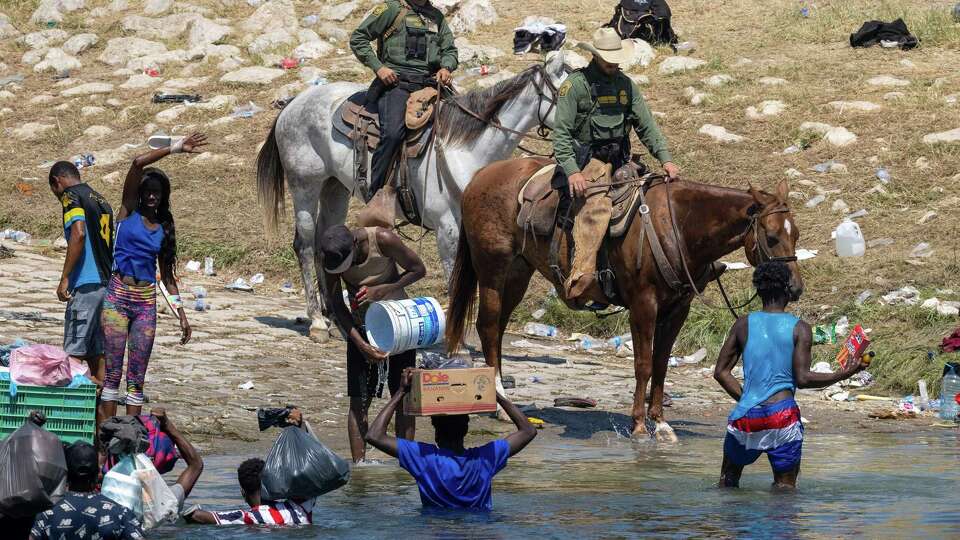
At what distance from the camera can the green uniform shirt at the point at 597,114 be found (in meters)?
11.0

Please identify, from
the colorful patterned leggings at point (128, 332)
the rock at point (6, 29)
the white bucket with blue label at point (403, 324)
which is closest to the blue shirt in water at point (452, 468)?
the white bucket with blue label at point (403, 324)

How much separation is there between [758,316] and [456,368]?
5.77 feet

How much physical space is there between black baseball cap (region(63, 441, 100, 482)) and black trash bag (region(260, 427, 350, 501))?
1.17 meters

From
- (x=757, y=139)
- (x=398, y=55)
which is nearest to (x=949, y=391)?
(x=398, y=55)

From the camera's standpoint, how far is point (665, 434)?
11.0 m

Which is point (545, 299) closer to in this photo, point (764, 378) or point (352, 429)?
point (352, 429)

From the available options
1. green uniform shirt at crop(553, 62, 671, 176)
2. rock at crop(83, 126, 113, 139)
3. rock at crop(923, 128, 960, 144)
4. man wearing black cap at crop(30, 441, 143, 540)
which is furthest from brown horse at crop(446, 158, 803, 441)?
rock at crop(83, 126, 113, 139)

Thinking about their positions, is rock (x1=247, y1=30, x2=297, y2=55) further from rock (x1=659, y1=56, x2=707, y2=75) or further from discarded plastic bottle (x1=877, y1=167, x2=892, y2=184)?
discarded plastic bottle (x1=877, y1=167, x2=892, y2=184)

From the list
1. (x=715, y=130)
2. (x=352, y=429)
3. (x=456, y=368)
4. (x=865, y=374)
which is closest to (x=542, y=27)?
(x=715, y=130)

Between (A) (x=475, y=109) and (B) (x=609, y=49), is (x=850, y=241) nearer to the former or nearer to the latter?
(A) (x=475, y=109)

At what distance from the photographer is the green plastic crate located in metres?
7.55

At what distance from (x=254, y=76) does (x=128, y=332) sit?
13.9m

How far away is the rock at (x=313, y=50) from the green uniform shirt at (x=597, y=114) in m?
12.3

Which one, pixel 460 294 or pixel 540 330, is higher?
pixel 460 294
